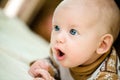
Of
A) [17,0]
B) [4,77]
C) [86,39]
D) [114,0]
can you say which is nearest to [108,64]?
[86,39]

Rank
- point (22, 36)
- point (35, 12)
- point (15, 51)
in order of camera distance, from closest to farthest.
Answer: point (15, 51) < point (22, 36) < point (35, 12)

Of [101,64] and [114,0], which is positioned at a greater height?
[114,0]

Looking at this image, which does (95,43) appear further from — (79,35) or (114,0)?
(114,0)

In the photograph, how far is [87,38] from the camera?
1100 mm

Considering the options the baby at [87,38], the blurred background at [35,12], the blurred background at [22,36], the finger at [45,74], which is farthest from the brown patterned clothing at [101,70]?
the blurred background at [35,12]

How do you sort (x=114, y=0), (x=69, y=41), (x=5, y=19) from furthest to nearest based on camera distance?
(x=5, y=19) < (x=114, y=0) < (x=69, y=41)

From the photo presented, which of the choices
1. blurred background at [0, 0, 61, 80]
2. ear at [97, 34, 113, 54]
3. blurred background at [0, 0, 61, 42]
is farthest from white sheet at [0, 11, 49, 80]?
blurred background at [0, 0, 61, 42]

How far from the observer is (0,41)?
2.09m

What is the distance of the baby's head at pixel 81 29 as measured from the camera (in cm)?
108

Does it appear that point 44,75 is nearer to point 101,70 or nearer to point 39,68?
point 39,68

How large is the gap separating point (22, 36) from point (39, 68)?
145 cm

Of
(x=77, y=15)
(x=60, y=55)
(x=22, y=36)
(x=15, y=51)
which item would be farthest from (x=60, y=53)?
(x=22, y=36)

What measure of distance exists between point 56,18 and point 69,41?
9cm

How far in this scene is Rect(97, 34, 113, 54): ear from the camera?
1137 millimetres
